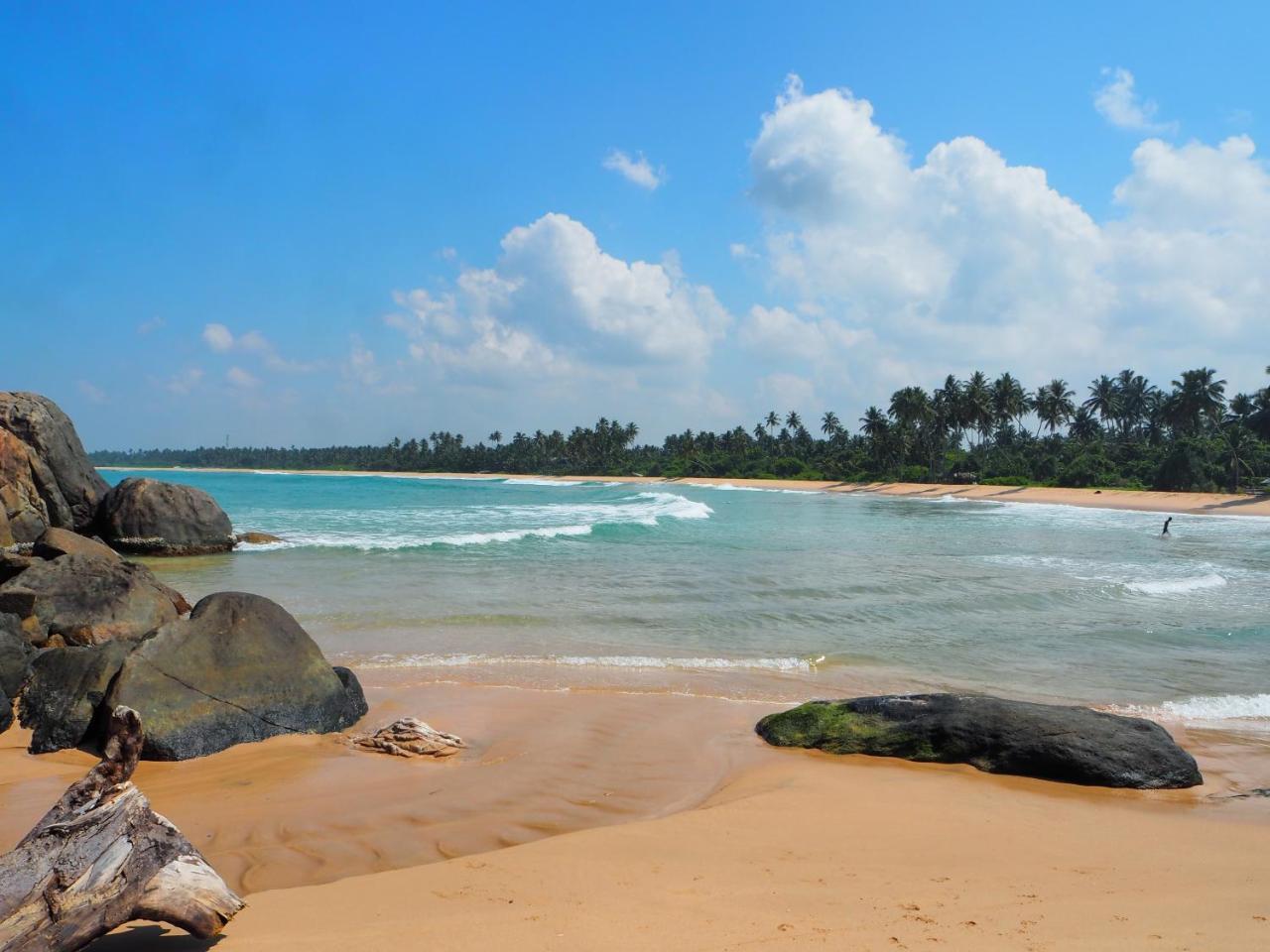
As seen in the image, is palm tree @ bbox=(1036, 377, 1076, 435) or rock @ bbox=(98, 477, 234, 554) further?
palm tree @ bbox=(1036, 377, 1076, 435)

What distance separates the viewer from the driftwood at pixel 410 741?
7367mm

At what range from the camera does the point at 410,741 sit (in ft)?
24.5

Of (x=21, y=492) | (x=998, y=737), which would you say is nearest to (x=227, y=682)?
(x=998, y=737)

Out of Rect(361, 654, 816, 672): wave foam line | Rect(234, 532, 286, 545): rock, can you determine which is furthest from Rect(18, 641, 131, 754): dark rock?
Rect(234, 532, 286, 545): rock

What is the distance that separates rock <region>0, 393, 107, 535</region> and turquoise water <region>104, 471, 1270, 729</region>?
13.5 ft

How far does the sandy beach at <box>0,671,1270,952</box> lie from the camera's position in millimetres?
3812

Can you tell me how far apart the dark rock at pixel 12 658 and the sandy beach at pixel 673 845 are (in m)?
0.94

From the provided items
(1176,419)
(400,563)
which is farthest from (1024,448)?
(400,563)

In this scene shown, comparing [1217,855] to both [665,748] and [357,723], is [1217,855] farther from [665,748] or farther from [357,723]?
[357,723]

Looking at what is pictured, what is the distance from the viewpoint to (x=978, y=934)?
3.76 m

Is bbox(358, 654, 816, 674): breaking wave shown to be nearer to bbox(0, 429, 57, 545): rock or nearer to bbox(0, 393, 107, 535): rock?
bbox(0, 429, 57, 545): rock

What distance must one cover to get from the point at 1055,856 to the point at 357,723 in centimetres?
665

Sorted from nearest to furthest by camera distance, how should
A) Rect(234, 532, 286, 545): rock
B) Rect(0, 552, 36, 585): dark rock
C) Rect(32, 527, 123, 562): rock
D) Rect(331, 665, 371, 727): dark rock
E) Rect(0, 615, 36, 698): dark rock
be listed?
Rect(0, 615, 36, 698): dark rock, Rect(331, 665, 371, 727): dark rock, Rect(0, 552, 36, 585): dark rock, Rect(32, 527, 123, 562): rock, Rect(234, 532, 286, 545): rock

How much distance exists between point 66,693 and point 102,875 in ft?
17.7
